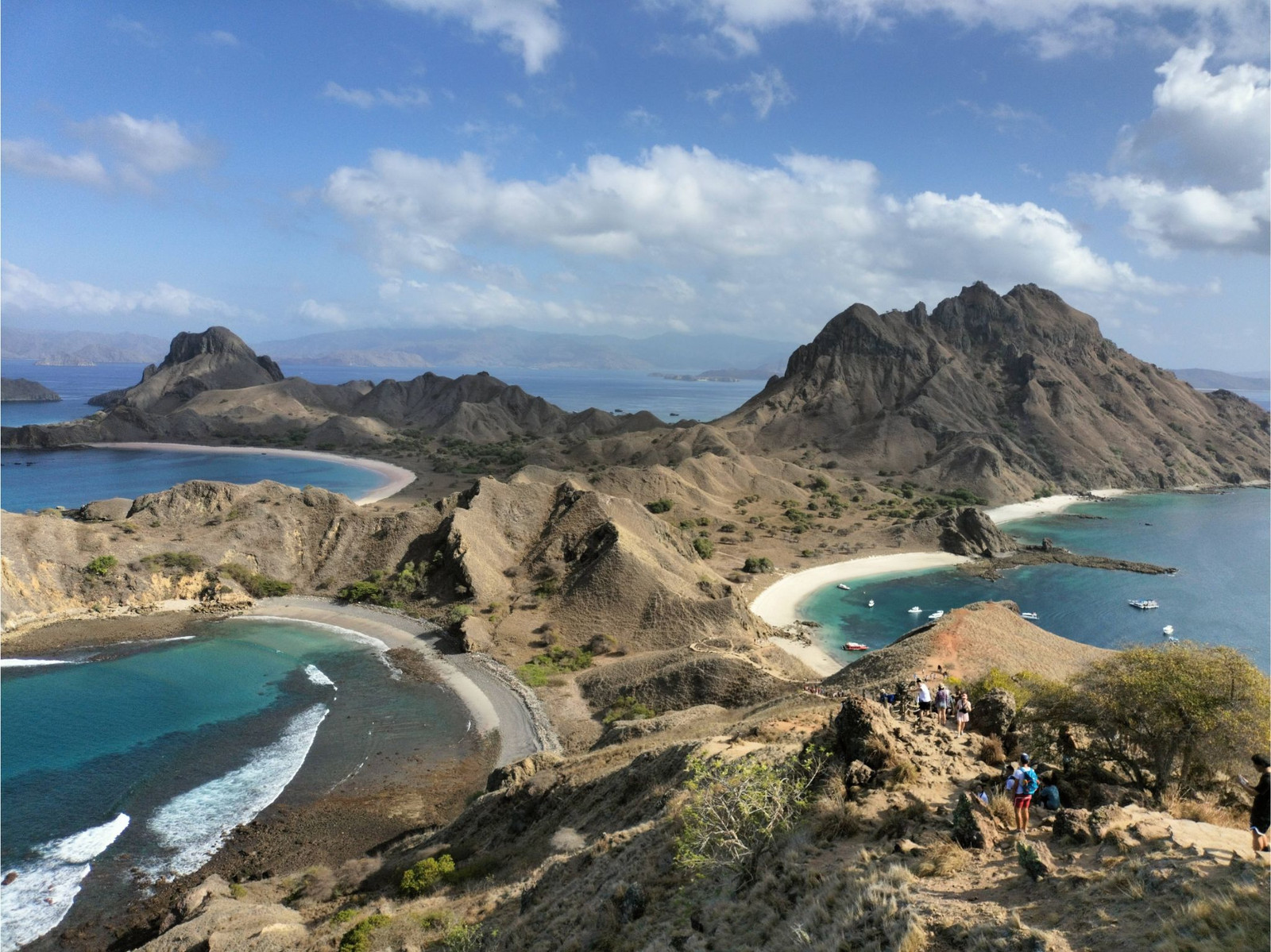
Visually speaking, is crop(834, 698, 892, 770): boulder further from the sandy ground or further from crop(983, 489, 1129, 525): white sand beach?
the sandy ground

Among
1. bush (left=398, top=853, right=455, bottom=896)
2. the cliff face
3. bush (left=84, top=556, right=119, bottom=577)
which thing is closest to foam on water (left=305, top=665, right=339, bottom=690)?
bush (left=84, top=556, right=119, bottom=577)

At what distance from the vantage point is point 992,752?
2125 centimetres

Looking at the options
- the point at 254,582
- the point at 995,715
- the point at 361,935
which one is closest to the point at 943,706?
the point at 995,715

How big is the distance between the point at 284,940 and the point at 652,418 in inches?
6257

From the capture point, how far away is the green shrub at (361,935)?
22.0 m

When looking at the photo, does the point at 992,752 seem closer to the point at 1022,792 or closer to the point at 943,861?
the point at 1022,792

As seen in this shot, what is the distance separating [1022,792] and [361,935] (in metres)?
20.6

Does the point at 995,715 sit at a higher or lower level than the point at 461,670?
higher

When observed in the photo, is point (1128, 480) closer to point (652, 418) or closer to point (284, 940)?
point (652, 418)

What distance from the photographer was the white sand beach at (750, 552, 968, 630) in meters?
70.6

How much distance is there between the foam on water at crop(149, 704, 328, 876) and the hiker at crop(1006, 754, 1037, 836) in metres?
34.8

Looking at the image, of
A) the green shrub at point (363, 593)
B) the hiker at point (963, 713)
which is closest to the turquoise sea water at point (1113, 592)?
the hiker at point (963, 713)

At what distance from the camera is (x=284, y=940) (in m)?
23.6

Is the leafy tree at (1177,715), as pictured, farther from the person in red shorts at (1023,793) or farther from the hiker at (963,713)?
A: the person in red shorts at (1023,793)
